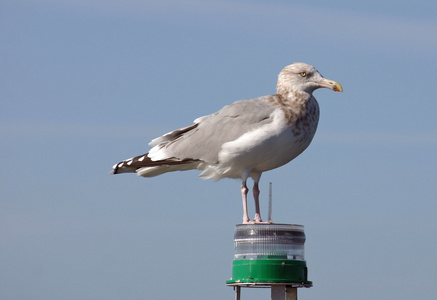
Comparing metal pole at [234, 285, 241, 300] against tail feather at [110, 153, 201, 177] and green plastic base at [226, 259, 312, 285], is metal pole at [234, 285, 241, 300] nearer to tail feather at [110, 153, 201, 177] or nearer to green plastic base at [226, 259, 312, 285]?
green plastic base at [226, 259, 312, 285]

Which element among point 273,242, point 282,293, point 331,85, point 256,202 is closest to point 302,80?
point 331,85

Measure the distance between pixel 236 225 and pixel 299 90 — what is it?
2.96m

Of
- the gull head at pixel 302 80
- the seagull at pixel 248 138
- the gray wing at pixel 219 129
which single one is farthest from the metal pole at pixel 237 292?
the gull head at pixel 302 80

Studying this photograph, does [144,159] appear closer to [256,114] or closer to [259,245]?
[256,114]

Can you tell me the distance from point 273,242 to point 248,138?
2213 mm

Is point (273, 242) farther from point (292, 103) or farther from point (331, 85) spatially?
point (331, 85)

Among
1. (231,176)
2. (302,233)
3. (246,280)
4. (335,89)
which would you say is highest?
(335,89)

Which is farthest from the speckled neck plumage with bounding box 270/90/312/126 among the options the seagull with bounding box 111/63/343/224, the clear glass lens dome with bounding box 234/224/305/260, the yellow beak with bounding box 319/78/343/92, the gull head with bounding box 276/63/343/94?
the clear glass lens dome with bounding box 234/224/305/260

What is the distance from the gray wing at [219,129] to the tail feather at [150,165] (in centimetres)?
13

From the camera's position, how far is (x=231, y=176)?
12.8m

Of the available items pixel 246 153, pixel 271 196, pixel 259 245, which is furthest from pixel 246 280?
pixel 246 153

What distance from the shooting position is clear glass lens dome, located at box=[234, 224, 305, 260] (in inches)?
412

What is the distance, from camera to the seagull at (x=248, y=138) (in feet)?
39.6

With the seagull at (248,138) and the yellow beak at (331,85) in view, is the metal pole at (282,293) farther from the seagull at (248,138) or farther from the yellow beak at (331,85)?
the yellow beak at (331,85)
